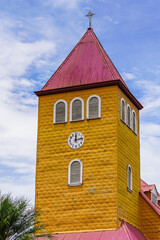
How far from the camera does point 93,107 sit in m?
39.0

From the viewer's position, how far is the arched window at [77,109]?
3925 centimetres

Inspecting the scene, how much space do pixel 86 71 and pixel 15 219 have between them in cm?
1443

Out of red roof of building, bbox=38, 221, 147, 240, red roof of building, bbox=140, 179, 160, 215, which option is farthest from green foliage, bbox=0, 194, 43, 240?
red roof of building, bbox=140, 179, 160, 215

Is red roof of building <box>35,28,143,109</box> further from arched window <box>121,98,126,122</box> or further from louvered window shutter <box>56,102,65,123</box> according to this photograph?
louvered window shutter <box>56,102,65,123</box>

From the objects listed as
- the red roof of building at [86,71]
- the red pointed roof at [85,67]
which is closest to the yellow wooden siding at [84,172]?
the red roof of building at [86,71]

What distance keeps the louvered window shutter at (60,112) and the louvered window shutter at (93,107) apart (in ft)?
6.63

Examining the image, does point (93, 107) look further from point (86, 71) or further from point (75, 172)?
point (75, 172)

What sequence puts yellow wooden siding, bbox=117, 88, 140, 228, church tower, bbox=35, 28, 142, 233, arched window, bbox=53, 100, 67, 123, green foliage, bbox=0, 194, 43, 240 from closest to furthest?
green foliage, bbox=0, 194, 43, 240
church tower, bbox=35, 28, 142, 233
yellow wooden siding, bbox=117, 88, 140, 228
arched window, bbox=53, 100, 67, 123

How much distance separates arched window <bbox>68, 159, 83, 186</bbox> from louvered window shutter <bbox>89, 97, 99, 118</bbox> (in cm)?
320

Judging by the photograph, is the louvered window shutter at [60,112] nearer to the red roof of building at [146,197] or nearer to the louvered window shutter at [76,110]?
the louvered window shutter at [76,110]

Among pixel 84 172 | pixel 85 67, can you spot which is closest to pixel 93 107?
pixel 85 67

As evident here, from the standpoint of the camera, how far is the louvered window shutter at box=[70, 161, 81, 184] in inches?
1491

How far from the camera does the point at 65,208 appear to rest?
3741 cm

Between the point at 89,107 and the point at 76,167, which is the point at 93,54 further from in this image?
the point at 76,167
